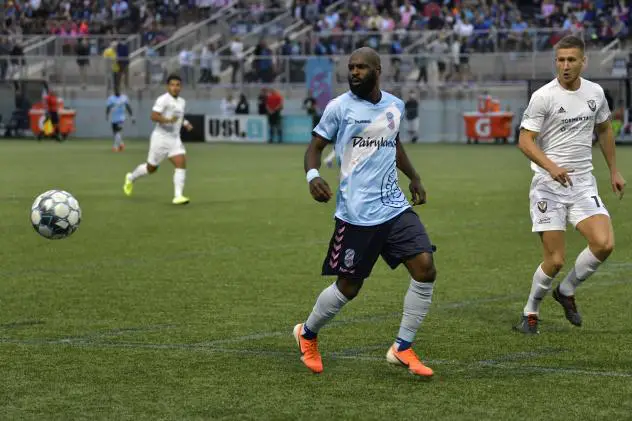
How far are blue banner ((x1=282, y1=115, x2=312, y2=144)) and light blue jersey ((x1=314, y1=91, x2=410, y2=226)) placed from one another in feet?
136

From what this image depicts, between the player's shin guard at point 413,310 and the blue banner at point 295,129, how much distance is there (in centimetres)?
4149

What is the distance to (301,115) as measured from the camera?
4994 cm

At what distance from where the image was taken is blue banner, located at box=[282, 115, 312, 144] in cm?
4972

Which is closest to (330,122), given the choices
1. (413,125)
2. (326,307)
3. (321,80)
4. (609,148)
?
(326,307)

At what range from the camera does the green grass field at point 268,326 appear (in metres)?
7.38

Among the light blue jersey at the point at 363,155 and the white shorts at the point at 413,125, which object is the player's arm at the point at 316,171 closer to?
the light blue jersey at the point at 363,155

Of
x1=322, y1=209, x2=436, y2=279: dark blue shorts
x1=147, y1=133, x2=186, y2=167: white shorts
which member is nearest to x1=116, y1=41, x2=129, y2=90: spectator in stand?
x1=147, y1=133, x2=186, y2=167: white shorts

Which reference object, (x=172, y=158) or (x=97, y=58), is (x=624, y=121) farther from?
(x=172, y=158)

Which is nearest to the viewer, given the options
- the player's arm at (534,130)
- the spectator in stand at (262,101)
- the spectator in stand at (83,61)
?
the player's arm at (534,130)

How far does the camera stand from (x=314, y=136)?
324 inches

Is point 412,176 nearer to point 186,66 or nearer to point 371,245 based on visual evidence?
point 371,245

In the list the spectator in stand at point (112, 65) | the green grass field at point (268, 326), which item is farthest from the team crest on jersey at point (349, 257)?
the spectator in stand at point (112, 65)

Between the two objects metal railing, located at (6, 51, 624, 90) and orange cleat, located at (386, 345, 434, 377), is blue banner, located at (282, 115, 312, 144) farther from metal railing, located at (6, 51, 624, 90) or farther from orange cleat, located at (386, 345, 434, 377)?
orange cleat, located at (386, 345, 434, 377)

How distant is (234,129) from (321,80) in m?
3.96
